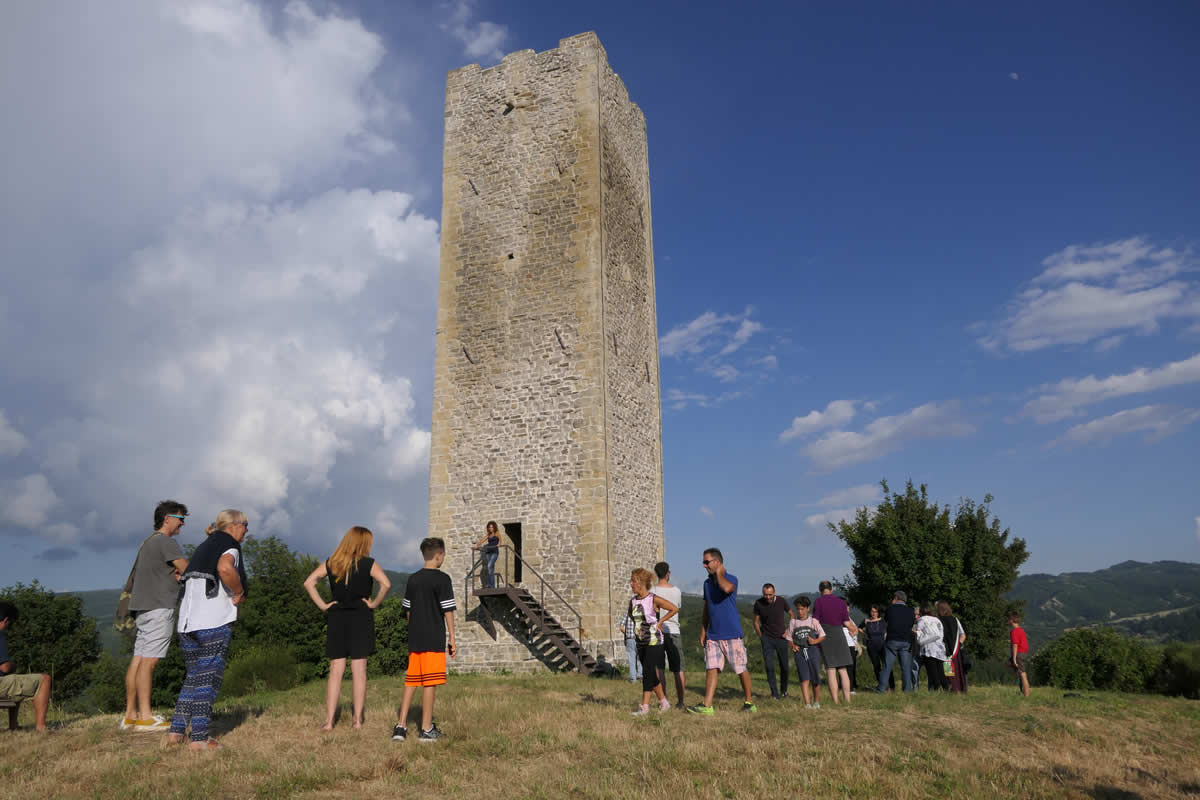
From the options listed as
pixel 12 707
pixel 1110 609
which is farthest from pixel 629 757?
pixel 1110 609

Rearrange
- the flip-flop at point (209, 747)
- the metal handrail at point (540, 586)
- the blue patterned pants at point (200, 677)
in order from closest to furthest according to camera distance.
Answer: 1. the flip-flop at point (209, 747)
2. the blue patterned pants at point (200, 677)
3. the metal handrail at point (540, 586)

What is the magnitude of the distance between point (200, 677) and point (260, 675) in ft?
54.7

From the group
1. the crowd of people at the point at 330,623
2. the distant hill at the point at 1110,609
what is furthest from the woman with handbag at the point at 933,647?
the distant hill at the point at 1110,609

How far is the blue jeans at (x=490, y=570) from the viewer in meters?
16.4

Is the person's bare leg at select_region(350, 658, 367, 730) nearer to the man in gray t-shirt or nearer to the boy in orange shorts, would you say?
the boy in orange shorts

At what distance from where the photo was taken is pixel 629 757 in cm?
Result: 580

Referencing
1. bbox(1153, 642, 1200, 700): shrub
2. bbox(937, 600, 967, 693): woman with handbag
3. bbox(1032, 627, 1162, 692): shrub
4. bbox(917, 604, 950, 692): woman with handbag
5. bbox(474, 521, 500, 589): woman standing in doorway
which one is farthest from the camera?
bbox(1032, 627, 1162, 692): shrub

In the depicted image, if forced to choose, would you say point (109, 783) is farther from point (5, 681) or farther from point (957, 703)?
point (957, 703)

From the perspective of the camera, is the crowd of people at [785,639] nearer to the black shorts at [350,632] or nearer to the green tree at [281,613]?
the black shorts at [350,632]

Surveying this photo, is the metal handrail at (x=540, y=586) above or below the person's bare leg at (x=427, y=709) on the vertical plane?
above

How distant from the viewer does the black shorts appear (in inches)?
265

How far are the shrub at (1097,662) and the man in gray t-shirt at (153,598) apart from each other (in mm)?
20319

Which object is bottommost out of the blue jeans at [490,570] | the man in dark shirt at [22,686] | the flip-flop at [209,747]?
the flip-flop at [209,747]

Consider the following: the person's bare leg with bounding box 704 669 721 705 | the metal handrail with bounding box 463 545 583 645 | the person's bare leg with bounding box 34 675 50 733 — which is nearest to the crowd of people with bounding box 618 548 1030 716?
the person's bare leg with bounding box 704 669 721 705
